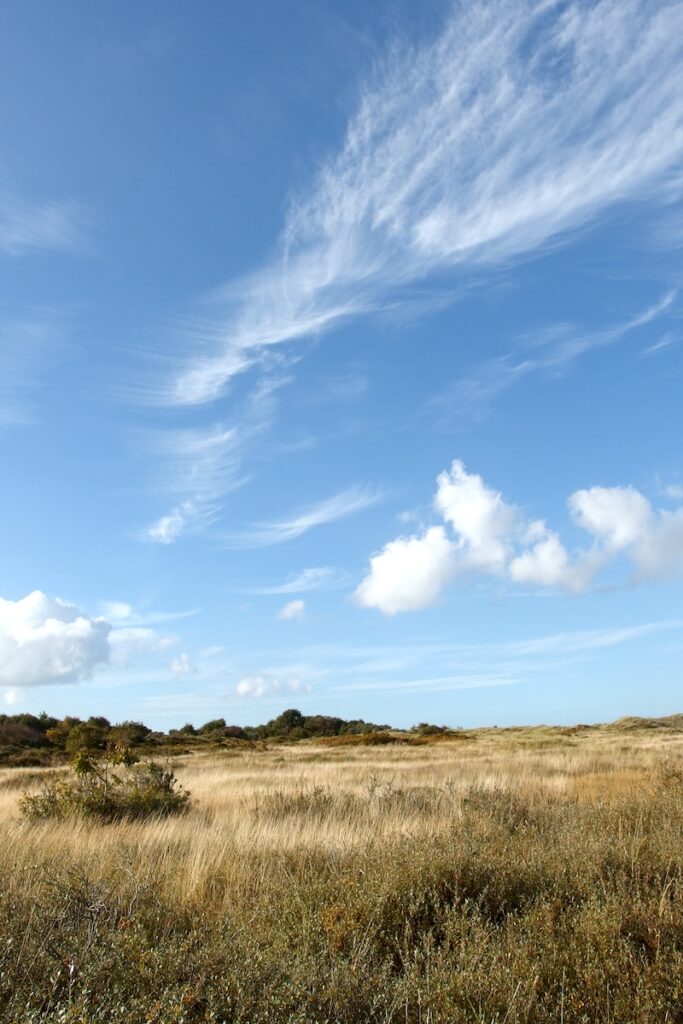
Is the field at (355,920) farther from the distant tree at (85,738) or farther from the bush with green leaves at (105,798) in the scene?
the distant tree at (85,738)

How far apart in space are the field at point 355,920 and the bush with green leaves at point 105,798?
2123 millimetres

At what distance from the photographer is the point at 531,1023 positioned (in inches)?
149

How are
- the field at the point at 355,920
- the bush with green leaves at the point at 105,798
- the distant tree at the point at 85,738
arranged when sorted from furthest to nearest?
1. the distant tree at the point at 85,738
2. the bush with green leaves at the point at 105,798
3. the field at the point at 355,920

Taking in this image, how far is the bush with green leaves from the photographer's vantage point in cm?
1173

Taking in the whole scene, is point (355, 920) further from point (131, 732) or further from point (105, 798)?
point (131, 732)

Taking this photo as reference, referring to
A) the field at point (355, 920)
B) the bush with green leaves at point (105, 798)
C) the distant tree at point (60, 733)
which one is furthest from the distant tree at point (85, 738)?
the field at point (355, 920)

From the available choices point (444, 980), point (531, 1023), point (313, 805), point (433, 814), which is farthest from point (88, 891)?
point (313, 805)

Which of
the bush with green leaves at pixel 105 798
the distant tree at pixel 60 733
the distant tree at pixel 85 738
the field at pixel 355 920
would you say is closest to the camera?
the field at pixel 355 920

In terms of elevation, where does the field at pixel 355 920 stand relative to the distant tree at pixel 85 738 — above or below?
below

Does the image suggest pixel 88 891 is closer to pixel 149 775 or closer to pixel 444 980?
pixel 444 980

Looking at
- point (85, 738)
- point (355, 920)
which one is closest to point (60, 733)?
point (85, 738)

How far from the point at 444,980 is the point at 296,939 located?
1.08 metres

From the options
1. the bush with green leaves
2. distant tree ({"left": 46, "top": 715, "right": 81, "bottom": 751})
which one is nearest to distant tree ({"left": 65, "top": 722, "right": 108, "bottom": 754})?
distant tree ({"left": 46, "top": 715, "right": 81, "bottom": 751})

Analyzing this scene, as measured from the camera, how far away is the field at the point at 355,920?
12.5 ft
